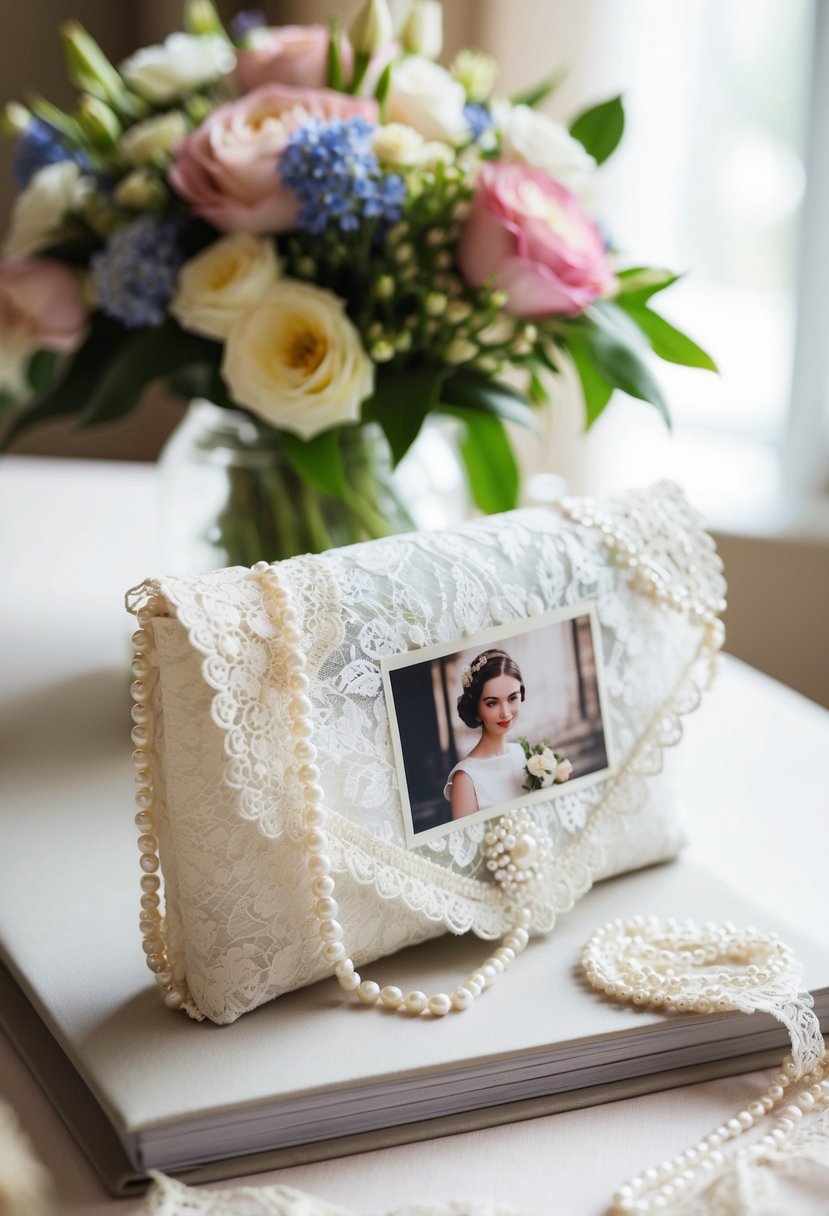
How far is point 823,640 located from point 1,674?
3.51ft

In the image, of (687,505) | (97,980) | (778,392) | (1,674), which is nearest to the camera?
(97,980)

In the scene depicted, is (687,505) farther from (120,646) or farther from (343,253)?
(120,646)

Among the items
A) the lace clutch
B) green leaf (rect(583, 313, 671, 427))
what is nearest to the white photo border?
the lace clutch

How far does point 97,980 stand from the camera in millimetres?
674

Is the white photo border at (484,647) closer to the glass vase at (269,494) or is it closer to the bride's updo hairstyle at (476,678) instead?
the bride's updo hairstyle at (476,678)

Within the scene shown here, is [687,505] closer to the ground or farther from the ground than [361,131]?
closer to the ground

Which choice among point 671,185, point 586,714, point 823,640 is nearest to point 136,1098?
point 586,714

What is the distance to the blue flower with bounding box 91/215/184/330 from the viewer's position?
0.91 meters

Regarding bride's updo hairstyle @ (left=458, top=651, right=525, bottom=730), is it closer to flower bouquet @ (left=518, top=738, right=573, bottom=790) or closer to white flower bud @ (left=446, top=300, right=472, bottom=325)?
flower bouquet @ (left=518, top=738, right=573, bottom=790)

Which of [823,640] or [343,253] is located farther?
[823,640]

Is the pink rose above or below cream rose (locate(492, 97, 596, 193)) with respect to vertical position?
below

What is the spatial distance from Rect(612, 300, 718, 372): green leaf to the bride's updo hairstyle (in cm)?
35

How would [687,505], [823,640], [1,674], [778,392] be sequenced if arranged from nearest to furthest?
[687,505] → [1,674] → [823,640] → [778,392]

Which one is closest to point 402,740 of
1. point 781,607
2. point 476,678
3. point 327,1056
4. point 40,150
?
point 476,678
